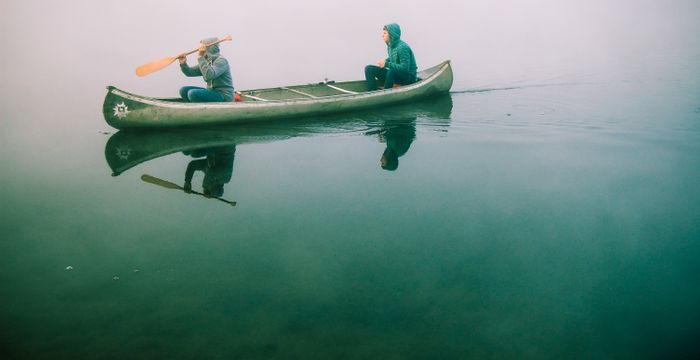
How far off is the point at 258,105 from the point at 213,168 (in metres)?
2.03

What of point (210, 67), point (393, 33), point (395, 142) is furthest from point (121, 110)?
point (393, 33)

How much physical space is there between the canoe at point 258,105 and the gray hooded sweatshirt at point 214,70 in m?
0.37

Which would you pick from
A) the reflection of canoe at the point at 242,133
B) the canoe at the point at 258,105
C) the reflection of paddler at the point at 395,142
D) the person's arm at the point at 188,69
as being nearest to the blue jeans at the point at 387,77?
the canoe at the point at 258,105

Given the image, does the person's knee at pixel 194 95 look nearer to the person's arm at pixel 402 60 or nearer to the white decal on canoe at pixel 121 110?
the white decal on canoe at pixel 121 110

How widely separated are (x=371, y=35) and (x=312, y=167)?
2531 cm

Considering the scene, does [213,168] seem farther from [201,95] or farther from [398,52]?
[398,52]

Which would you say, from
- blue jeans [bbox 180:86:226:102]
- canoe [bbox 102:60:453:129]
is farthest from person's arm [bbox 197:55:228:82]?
canoe [bbox 102:60:453:129]

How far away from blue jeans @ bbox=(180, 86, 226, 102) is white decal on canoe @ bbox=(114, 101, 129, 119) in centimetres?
104

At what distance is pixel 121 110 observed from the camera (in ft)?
25.3

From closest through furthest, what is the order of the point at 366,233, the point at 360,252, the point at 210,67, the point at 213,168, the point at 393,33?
1. the point at 360,252
2. the point at 366,233
3. the point at 213,168
4. the point at 210,67
5. the point at 393,33

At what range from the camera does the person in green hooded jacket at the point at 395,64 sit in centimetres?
1009

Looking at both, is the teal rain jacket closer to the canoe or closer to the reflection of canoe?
the canoe

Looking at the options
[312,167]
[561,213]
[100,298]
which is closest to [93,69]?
[312,167]

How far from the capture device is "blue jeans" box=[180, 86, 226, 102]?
8.09 meters
